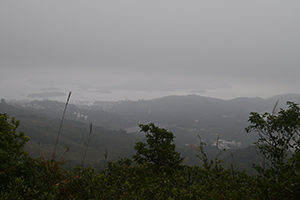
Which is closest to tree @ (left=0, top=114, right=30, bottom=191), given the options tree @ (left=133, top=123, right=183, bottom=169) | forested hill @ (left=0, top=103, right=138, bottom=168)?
tree @ (left=133, top=123, right=183, bottom=169)

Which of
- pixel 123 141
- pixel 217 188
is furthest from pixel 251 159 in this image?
pixel 217 188

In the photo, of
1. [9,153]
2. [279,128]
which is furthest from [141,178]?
[279,128]

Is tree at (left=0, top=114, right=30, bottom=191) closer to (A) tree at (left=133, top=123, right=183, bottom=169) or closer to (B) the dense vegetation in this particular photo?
(B) the dense vegetation

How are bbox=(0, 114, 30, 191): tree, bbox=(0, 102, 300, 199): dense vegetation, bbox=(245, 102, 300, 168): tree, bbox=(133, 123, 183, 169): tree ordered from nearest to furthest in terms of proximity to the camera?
bbox=(0, 102, 300, 199): dense vegetation → bbox=(0, 114, 30, 191): tree → bbox=(245, 102, 300, 168): tree → bbox=(133, 123, 183, 169): tree

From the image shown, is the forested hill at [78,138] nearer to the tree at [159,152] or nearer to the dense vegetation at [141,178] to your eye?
the tree at [159,152]

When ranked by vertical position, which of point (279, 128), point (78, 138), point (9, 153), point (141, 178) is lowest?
point (78, 138)

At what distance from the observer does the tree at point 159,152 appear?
957cm

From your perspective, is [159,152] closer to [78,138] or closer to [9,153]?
[9,153]

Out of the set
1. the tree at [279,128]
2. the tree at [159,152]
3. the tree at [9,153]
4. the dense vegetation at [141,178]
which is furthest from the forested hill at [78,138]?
the tree at [279,128]

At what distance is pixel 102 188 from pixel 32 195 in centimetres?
133

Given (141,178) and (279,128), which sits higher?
(279,128)

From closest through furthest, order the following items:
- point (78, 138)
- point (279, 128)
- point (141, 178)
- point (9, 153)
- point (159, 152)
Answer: point (9, 153) → point (141, 178) → point (279, 128) → point (159, 152) → point (78, 138)

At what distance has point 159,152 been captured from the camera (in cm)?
988

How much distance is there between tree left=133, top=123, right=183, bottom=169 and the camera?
31.4 ft
